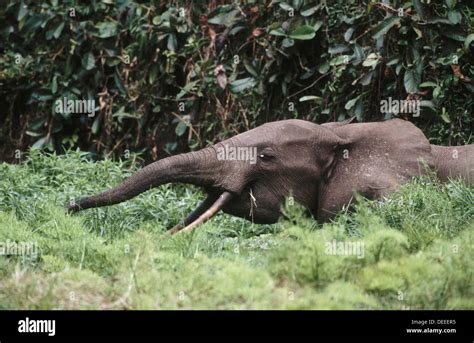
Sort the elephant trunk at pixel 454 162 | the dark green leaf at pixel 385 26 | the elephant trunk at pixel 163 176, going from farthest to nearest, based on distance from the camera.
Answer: the dark green leaf at pixel 385 26 < the elephant trunk at pixel 454 162 < the elephant trunk at pixel 163 176

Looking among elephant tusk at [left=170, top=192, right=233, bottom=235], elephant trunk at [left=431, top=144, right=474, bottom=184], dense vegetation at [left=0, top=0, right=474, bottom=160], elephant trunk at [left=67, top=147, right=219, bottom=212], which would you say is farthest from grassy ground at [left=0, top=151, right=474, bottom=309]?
dense vegetation at [left=0, top=0, right=474, bottom=160]

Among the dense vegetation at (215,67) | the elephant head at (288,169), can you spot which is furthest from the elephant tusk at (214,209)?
the dense vegetation at (215,67)

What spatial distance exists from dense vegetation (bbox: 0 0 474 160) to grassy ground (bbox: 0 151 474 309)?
2414 millimetres

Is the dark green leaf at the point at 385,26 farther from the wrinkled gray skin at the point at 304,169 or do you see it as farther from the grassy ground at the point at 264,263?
the grassy ground at the point at 264,263

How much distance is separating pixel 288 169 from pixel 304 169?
0.51ft

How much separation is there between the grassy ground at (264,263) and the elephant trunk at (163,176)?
0.27m

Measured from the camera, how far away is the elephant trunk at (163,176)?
8.12 meters

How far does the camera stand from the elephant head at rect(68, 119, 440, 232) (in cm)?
825

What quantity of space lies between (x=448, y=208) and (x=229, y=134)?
177 inches

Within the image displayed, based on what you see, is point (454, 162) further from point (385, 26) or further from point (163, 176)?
point (163, 176)

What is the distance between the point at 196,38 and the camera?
40.4ft

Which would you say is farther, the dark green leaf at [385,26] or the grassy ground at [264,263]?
the dark green leaf at [385,26]

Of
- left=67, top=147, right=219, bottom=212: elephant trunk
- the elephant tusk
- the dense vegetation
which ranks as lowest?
the elephant tusk

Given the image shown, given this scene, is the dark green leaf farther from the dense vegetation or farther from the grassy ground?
the grassy ground
